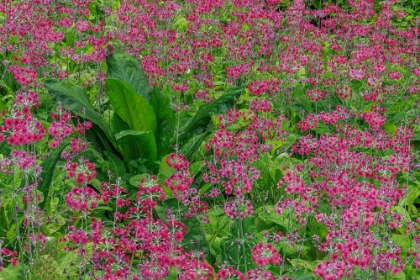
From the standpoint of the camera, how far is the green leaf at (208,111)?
4.73m

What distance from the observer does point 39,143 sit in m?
4.57

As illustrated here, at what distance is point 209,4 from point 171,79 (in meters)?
1.53

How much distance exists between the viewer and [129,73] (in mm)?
5191

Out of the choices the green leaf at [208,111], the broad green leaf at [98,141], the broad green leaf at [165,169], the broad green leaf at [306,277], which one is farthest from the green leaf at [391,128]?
the broad green leaf at [306,277]

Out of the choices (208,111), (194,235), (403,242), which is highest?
(208,111)

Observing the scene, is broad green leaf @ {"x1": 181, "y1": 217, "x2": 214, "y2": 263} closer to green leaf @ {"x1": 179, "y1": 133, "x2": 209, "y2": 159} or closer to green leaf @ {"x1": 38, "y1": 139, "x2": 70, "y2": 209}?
green leaf @ {"x1": 38, "y1": 139, "x2": 70, "y2": 209}

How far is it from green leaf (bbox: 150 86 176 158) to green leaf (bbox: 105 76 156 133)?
0.24 ft

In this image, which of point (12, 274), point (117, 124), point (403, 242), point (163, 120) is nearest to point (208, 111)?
point (163, 120)

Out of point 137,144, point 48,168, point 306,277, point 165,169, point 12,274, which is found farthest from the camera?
point 137,144

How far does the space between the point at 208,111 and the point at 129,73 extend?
860 mm

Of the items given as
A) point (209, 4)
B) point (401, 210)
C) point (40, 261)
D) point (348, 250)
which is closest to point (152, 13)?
point (209, 4)

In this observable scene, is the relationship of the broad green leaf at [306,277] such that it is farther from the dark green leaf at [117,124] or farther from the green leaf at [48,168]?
the dark green leaf at [117,124]

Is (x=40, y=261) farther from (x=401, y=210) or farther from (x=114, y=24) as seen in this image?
(x=114, y=24)

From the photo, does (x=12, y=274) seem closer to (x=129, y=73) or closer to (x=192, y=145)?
(x=192, y=145)
